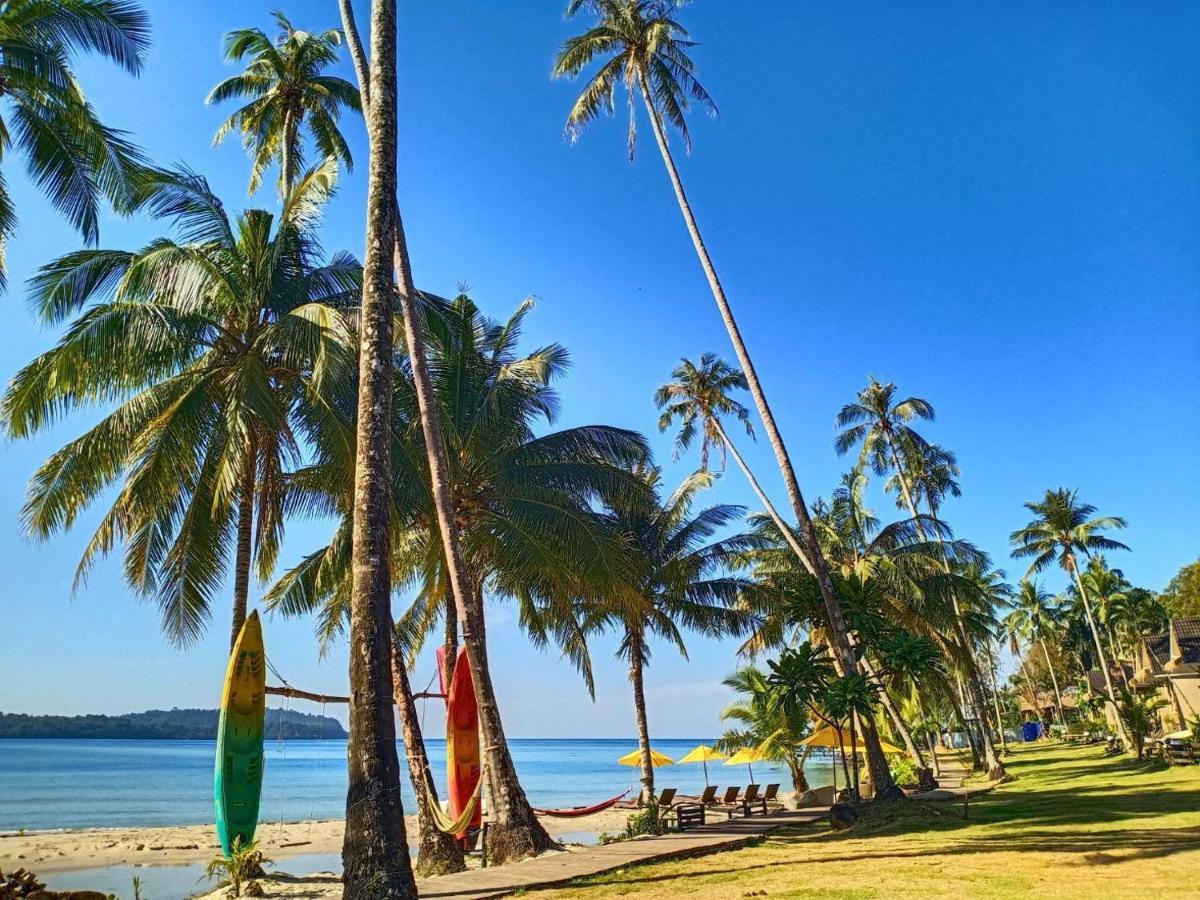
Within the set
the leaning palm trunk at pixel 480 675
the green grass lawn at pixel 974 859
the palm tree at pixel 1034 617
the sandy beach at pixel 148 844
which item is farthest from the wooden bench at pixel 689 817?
the palm tree at pixel 1034 617

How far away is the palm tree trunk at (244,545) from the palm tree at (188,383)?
2 cm

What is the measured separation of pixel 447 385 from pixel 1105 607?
45737mm

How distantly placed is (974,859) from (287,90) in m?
19.4

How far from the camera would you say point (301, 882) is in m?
12.7

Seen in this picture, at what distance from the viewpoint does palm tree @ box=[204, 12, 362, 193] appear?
1794 centimetres

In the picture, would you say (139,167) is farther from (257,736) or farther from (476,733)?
(476,733)

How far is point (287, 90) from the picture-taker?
18.0 metres

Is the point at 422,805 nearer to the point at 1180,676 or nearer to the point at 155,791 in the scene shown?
the point at 1180,676

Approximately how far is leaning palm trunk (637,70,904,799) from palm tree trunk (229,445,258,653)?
10.7m

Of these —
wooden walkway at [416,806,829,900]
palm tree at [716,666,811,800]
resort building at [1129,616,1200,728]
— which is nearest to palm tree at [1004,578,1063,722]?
resort building at [1129,616,1200,728]

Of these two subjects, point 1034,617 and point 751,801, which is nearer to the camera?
point 751,801

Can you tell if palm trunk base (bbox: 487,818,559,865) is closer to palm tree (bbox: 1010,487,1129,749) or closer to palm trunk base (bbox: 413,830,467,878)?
palm trunk base (bbox: 413,830,467,878)

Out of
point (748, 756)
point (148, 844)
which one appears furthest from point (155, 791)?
point (748, 756)

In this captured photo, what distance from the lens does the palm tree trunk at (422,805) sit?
13672 mm
